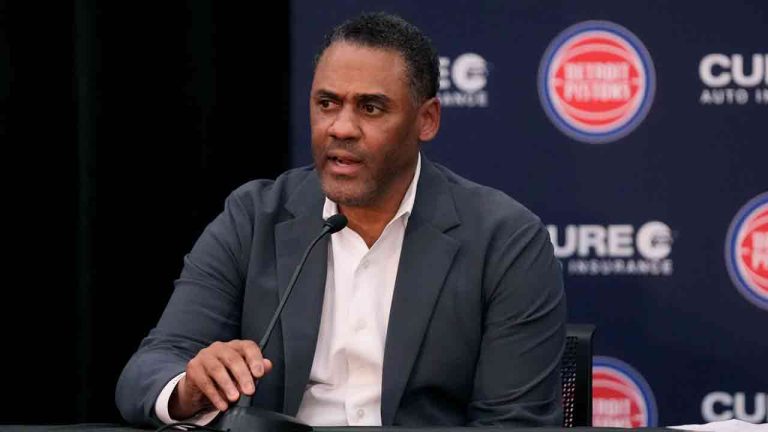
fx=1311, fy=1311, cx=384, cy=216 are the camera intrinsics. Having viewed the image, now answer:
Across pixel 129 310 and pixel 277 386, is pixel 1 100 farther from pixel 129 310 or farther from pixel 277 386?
pixel 277 386

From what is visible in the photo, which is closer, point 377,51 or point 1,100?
point 377,51

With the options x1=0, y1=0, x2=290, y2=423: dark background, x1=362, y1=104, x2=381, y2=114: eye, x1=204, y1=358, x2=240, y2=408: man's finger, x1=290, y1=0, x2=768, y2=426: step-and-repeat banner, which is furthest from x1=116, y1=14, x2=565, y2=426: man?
x1=0, y1=0, x2=290, y2=423: dark background

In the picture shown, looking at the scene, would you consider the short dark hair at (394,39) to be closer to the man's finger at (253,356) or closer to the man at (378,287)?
the man at (378,287)

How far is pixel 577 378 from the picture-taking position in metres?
2.88

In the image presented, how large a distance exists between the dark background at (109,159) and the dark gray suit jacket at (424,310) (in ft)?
3.73

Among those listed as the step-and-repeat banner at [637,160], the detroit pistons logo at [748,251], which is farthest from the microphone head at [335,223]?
the detroit pistons logo at [748,251]

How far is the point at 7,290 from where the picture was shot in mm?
3910

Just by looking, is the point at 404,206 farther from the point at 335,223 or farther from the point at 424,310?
the point at 335,223

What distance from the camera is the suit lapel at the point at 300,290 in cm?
262

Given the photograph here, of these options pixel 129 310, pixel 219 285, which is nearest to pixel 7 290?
pixel 129 310

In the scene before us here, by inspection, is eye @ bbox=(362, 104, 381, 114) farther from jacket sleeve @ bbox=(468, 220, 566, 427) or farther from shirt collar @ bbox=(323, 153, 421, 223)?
jacket sleeve @ bbox=(468, 220, 566, 427)

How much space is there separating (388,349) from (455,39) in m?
1.43

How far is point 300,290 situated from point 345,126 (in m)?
0.35

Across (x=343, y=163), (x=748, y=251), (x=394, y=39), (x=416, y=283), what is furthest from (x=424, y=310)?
(x=748, y=251)
